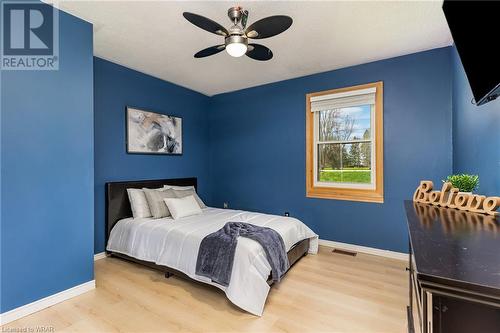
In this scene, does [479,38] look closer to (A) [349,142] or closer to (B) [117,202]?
(A) [349,142]

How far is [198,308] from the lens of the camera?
2131 millimetres

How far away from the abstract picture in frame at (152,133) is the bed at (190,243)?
0.56 metres

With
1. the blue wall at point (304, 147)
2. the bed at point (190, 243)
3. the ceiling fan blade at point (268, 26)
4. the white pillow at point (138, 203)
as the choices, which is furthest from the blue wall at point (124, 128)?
the ceiling fan blade at point (268, 26)

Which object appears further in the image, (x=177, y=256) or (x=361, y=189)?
(x=361, y=189)

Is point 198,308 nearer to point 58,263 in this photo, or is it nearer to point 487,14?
point 58,263

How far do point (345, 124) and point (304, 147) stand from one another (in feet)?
2.38

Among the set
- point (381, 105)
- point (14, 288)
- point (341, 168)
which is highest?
point (381, 105)

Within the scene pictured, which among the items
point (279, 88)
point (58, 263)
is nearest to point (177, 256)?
point (58, 263)

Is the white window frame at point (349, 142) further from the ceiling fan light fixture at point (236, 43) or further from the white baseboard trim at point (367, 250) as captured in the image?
the ceiling fan light fixture at point (236, 43)

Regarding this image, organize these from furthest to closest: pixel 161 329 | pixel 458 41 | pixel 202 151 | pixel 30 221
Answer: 1. pixel 202 151
2. pixel 30 221
3. pixel 161 329
4. pixel 458 41

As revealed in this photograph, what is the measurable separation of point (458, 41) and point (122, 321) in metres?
3.00

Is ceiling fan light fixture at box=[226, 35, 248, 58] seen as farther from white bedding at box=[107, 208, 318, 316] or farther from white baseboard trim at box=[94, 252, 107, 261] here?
white baseboard trim at box=[94, 252, 107, 261]

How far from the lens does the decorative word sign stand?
4.40 ft
